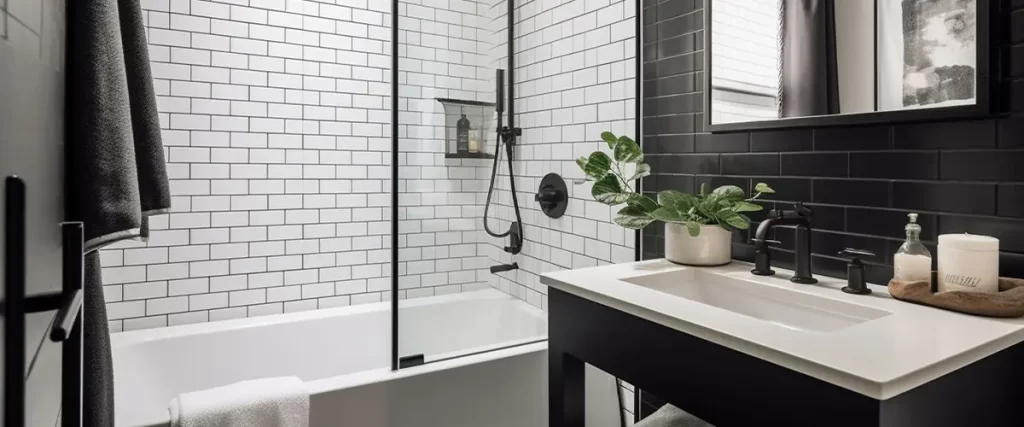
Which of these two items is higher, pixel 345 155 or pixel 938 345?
pixel 345 155

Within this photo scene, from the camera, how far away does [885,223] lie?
4.70 ft

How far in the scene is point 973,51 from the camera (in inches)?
48.5

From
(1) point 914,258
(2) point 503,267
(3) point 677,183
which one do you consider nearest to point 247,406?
(2) point 503,267

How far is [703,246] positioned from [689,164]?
16.2 inches

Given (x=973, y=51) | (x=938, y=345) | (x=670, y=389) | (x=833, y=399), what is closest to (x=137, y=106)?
(x=670, y=389)

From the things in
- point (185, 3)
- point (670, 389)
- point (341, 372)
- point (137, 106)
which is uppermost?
point (185, 3)

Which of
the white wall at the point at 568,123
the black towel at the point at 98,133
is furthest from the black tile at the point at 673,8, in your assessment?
the black towel at the point at 98,133

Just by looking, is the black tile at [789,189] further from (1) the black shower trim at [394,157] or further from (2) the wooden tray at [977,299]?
(1) the black shower trim at [394,157]

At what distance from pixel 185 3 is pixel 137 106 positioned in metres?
1.70

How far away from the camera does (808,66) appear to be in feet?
5.14

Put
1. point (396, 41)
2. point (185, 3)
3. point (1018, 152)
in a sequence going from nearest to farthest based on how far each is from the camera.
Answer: point (1018, 152)
point (396, 41)
point (185, 3)

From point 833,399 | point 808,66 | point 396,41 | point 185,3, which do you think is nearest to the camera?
point 833,399

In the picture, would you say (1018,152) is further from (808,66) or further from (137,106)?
(137,106)

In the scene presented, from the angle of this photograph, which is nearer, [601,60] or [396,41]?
[396,41]
